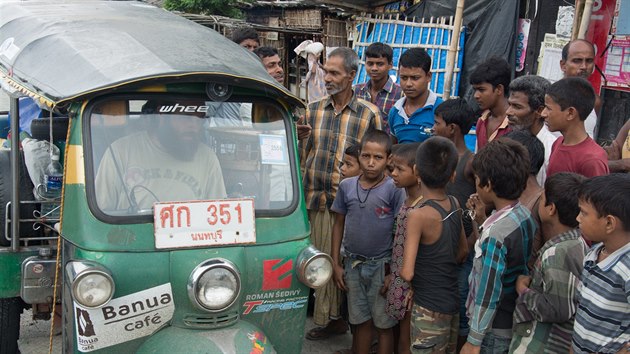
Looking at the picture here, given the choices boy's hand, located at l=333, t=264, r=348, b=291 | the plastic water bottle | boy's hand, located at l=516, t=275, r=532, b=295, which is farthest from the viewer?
boy's hand, located at l=333, t=264, r=348, b=291

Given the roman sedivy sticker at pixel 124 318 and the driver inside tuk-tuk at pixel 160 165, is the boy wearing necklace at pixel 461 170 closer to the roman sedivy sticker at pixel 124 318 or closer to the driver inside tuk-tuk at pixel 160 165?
the driver inside tuk-tuk at pixel 160 165

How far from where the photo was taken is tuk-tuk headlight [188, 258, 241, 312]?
10.0 feet

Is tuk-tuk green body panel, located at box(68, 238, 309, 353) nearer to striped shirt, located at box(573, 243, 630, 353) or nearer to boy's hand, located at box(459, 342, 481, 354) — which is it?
boy's hand, located at box(459, 342, 481, 354)

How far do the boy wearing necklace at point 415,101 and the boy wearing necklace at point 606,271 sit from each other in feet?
7.11

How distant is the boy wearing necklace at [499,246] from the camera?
3107mm

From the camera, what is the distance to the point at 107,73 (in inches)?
127

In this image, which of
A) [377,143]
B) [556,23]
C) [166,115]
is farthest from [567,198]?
[556,23]

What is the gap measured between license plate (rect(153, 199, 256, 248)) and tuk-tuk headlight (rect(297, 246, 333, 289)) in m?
0.29

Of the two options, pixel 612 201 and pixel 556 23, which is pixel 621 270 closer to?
pixel 612 201

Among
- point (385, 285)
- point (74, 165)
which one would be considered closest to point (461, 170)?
point (385, 285)

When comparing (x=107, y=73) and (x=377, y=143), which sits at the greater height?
(x=107, y=73)

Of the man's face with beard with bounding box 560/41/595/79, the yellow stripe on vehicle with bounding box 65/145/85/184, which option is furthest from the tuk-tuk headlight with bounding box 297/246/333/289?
the man's face with beard with bounding box 560/41/595/79

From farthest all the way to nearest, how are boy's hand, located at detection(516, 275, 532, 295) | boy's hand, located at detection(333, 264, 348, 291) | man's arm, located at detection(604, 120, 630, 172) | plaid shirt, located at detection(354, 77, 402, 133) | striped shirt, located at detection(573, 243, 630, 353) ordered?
plaid shirt, located at detection(354, 77, 402, 133), boy's hand, located at detection(333, 264, 348, 291), man's arm, located at detection(604, 120, 630, 172), boy's hand, located at detection(516, 275, 532, 295), striped shirt, located at detection(573, 243, 630, 353)

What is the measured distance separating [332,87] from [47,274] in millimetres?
2344
